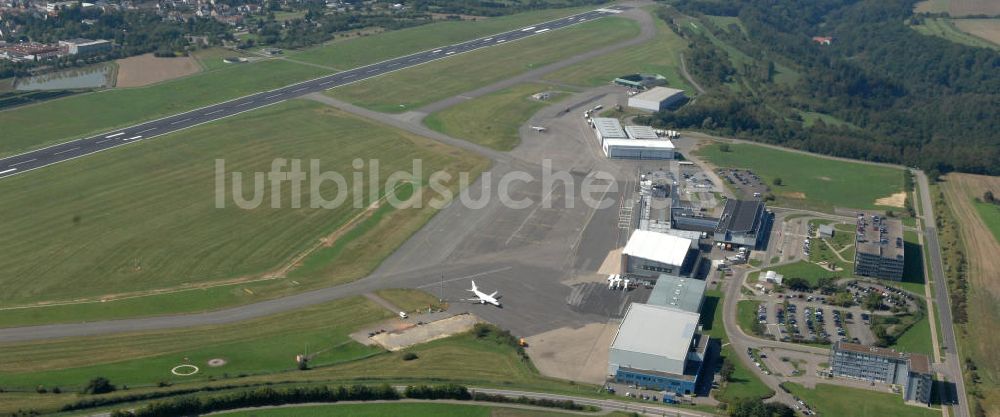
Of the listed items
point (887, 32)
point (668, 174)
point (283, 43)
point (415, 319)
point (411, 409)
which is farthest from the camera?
point (887, 32)

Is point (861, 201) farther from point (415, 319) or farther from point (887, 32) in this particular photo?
point (887, 32)

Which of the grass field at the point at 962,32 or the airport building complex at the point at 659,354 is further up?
the grass field at the point at 962,32

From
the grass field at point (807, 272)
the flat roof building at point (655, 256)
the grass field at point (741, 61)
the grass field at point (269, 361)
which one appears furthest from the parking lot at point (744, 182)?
the grass field at point (269, 361)

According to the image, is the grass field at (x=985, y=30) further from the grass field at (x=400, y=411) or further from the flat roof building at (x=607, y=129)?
the grass field at (x=400, y=411)

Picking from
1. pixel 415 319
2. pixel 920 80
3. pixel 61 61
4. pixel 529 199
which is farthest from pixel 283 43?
pixel 920 80

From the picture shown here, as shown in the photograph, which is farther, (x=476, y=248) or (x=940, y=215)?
(x=940, y=215)

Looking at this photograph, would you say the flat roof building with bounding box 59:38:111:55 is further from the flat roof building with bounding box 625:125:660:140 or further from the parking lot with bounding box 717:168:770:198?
the parking lot with bounding box 717:168:770:198
